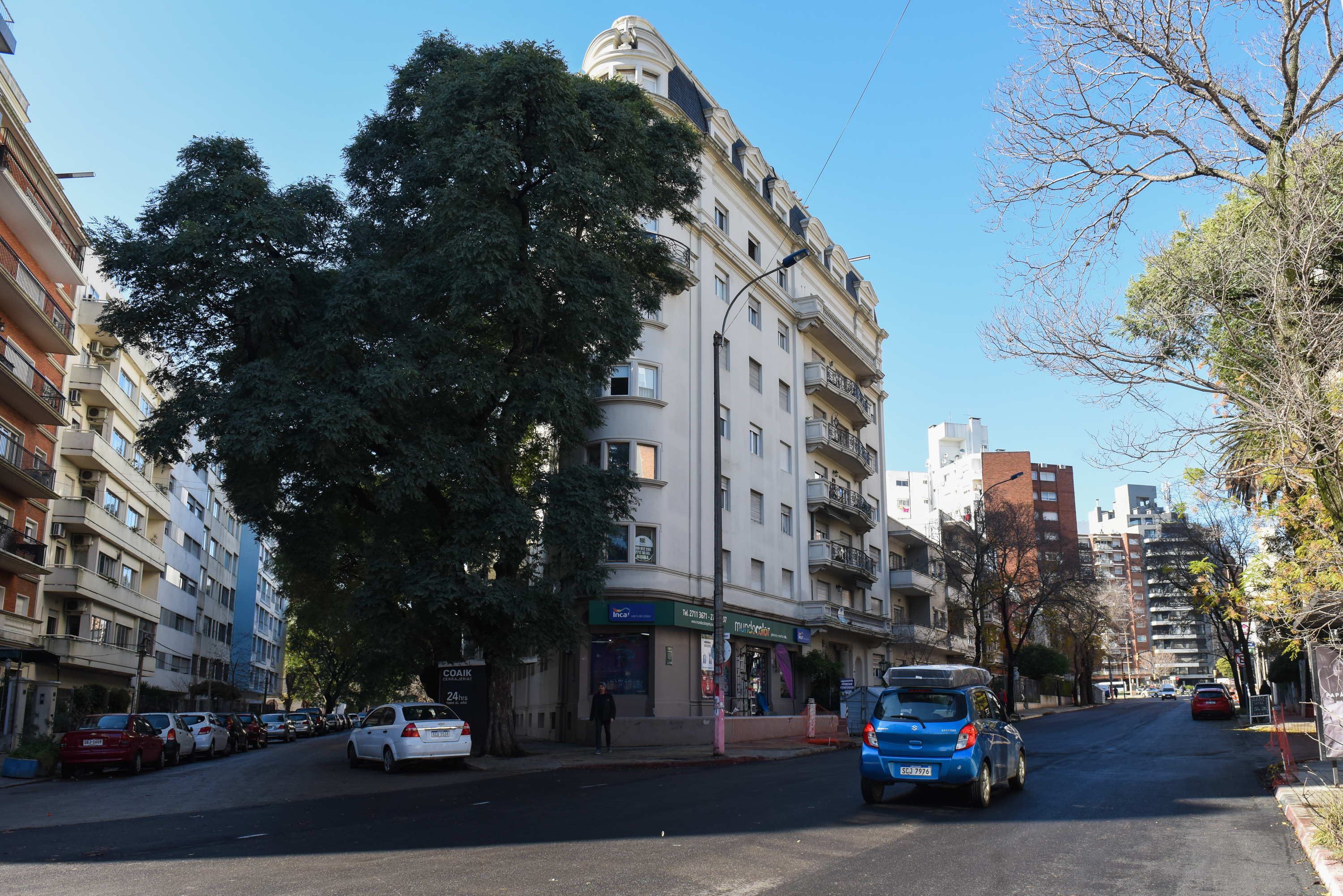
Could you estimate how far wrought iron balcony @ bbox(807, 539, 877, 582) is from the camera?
4075 centimetres

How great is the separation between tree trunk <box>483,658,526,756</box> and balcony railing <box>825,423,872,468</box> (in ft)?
71.3

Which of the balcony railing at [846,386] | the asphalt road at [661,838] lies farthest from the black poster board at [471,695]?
the balcony railing at [846,386]

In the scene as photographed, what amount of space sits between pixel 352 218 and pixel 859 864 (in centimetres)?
2148

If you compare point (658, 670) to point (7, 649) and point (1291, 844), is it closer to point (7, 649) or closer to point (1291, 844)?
point (7, 649)

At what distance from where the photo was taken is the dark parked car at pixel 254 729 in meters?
41.1

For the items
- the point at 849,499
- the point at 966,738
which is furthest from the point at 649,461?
the point at 966,738

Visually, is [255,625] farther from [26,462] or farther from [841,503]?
[841,503]

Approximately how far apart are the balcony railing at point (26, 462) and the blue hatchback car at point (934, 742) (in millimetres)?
33049

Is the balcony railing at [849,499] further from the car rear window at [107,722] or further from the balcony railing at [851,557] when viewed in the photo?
the car rear window at [107,722]

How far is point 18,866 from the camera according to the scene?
9188mm

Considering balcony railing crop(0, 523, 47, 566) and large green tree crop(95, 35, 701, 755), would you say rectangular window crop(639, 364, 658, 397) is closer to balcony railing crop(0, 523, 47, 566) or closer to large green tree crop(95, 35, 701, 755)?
large green tree crop(95, 35, 701, 755)

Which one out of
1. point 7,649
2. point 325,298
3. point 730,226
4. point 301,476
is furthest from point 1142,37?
point 7,649

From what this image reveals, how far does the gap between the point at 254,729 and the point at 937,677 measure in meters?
35.7

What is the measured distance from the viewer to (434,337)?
72.1 ft
